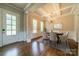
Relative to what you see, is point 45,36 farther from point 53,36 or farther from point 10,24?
point 10,24

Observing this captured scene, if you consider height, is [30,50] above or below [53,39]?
below

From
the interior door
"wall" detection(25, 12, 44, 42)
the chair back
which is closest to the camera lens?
the interior door

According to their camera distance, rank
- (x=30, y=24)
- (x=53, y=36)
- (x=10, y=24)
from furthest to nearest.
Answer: (x=53, y=36) → (x=30, y=24) → (x=10, y=24)

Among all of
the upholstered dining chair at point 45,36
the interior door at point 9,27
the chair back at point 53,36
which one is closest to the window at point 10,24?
the interior door at point 9,27

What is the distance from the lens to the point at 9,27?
7.07 ft

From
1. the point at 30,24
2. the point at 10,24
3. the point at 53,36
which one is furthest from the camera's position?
the point at 53,36

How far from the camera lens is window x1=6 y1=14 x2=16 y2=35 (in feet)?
6.91

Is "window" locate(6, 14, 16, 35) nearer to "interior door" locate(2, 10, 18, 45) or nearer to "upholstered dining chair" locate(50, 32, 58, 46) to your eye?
"interior door" locate(2, 10, 18, 45)

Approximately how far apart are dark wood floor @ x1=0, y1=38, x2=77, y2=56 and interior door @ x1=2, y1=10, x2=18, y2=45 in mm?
137

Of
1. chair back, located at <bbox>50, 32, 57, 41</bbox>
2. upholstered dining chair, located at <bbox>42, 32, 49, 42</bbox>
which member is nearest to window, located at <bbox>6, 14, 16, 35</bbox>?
upholstered dining chair, located at <bbox>42, 32, 49, 42</bbox>

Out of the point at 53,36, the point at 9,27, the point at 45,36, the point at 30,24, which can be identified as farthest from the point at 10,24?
the point at 53,36

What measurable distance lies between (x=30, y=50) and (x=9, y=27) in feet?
2.32

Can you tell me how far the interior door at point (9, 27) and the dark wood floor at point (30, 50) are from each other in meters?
0.14

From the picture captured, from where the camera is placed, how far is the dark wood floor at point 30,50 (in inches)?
82.3
